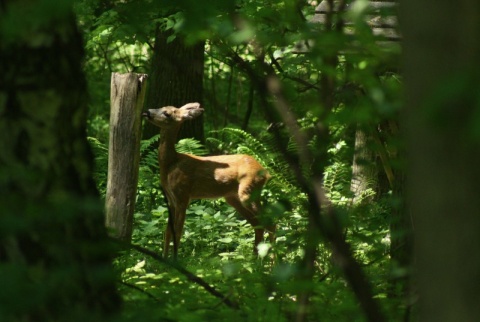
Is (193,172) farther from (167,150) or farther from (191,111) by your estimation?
(191,111)

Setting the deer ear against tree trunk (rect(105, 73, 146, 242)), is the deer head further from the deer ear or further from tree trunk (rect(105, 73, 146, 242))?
tree trunk (rect(105, 73, 146, 242))

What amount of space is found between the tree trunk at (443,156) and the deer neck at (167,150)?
31.7ft

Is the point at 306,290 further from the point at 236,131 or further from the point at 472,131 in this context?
the point at 236,131

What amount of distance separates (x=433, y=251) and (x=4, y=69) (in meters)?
1.39

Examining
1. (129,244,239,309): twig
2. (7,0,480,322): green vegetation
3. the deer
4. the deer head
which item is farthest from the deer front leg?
(129,244,239,309): twig

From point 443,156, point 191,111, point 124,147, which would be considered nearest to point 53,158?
point 443,156

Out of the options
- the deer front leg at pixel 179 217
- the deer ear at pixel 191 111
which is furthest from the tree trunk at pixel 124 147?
the deer ear at pixel 191 111

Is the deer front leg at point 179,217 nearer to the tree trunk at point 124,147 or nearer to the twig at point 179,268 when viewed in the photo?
the tree trunk at point 124,147

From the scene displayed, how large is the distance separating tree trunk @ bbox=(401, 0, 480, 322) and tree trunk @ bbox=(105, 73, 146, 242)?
7.11m

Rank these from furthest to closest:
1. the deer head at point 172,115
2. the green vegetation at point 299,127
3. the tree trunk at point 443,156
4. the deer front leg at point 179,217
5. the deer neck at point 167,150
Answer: the deer neck at point 167,150 → the deer head at point 172,115 → the deer front leg at point 179,217 → the green vegetation at point 299,127 → the tree trunk at point 443,156

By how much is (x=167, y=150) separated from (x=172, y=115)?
1.43 feet

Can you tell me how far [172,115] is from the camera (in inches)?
438

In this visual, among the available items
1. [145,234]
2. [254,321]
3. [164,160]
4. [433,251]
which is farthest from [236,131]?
[433,251]

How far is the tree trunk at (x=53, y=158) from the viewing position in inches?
90.4
